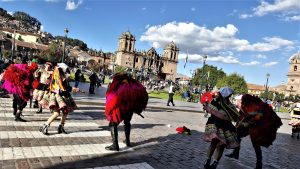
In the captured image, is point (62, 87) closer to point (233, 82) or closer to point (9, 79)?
point (9, 79)

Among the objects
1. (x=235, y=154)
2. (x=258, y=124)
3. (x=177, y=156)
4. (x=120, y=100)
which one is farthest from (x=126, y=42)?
(x=258, y=124)

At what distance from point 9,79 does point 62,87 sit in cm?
210

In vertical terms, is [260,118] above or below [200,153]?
above

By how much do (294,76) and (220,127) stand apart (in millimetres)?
135086

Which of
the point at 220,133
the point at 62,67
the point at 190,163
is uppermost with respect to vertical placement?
the point at 62,67

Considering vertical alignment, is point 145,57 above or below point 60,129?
above

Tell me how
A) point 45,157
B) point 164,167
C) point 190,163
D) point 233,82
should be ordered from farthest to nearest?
point 233,82 → point 190,163 → point 164,167 → point 45,157

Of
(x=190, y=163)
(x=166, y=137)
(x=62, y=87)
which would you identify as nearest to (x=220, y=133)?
(x=190, y=163)

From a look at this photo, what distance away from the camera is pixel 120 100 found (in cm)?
683

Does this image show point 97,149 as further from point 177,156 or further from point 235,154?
point 235,154

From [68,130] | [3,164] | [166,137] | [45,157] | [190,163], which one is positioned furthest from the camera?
[166,137]

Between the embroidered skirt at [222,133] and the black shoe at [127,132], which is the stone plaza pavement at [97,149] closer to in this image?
the black shoe at [127,132]

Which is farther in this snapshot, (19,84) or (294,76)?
(294,76)

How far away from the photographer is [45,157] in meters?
5.84
